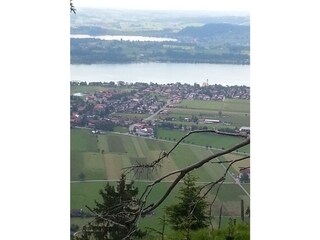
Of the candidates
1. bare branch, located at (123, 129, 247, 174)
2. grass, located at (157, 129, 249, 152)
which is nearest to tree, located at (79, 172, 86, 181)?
bare branch, located at (123, 129, 247, 174)

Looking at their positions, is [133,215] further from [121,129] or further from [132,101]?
[132,101]

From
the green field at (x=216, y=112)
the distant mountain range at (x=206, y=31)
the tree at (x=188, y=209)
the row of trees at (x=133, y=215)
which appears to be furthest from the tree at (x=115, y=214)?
the distant mountain range at (x=206, y=31)

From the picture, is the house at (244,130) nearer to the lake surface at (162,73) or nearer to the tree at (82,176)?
the lake surface at (162,73)

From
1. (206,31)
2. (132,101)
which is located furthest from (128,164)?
(206,31)
